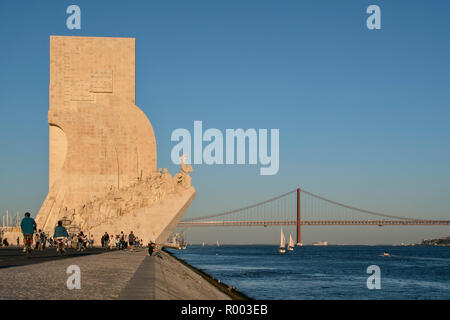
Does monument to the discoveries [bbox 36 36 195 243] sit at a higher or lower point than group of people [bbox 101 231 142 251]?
higher

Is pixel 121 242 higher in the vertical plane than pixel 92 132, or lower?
lower

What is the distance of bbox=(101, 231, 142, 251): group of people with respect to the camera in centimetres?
1780

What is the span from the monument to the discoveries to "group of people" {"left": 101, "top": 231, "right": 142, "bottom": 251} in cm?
407

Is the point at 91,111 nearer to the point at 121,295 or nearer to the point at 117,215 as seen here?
the point at 117,215

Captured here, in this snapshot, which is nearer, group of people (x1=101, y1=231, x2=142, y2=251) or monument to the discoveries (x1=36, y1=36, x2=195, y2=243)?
group of people (x1=101, y1=231, x2=142, y2=251)

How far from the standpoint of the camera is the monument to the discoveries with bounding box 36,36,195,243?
3189cm

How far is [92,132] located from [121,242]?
14.1 meters

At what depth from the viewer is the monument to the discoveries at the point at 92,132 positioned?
3189 cm

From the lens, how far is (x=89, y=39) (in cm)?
3422

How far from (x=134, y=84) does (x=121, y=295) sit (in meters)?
30.1

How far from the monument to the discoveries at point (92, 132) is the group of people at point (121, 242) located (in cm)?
407

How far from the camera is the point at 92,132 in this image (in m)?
32.8

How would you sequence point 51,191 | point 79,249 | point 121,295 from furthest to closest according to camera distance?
point 51,191
point 79,249
point 121,295
